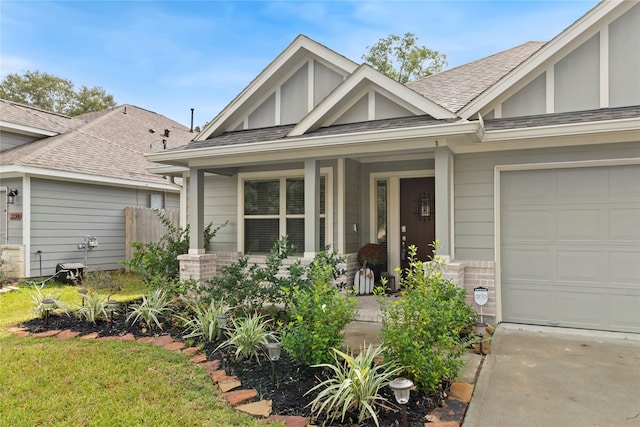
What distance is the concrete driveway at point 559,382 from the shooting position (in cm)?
311

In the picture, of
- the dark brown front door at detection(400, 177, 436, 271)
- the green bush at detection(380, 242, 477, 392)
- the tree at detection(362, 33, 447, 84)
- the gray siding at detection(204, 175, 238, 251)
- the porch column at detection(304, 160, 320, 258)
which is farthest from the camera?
the tree at detection(362, 33, 447, 84)

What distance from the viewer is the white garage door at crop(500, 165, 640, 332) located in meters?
5.35

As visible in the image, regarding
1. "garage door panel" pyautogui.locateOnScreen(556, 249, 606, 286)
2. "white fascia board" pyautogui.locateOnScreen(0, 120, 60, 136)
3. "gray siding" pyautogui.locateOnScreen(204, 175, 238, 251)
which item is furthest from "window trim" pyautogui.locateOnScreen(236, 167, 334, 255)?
"white fascia board" pyautogui.locateOnScreen(0, 120, 60, 136)

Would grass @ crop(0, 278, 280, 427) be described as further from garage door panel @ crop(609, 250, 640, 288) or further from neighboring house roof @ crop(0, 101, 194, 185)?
neighboring house roof @ crop(0, 101, 194, 185)

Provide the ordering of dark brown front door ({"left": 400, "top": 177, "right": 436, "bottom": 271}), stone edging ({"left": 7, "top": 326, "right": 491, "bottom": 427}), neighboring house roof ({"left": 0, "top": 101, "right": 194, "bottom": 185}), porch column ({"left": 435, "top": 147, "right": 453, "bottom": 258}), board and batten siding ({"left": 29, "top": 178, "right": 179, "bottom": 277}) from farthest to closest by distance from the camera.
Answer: neighboring house roof ({"left": 0, "top": 101, "right": 194, "bottom": 185}), board and batten siding ({"left": 29, "top": 178, "right": 179, "bottom": 277}), dark brown front door ({"left": 400, "top": 177, "right": 436, "bottom": 271}), porch column ({"left": 435, "top": 147, "right": 453, "bottom": 258}), stone edging ({"left": 7, "top": 326, "right": 491, "bottom": 427})

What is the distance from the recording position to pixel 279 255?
5.66 meters

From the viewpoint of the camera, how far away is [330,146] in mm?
6129

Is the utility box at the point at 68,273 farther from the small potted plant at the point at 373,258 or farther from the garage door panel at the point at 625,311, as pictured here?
the garage door panel at the point at 625,311

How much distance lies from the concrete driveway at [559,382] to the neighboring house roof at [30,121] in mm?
13392

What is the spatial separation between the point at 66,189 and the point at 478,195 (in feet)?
33.8

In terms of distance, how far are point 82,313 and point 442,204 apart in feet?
17.9

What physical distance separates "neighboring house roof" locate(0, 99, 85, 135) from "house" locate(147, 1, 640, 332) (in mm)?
7251

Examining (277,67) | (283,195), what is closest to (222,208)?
(283,195)

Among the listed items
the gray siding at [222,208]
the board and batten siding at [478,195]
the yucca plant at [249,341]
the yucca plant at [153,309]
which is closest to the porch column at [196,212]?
the gray siding at [222,208]
